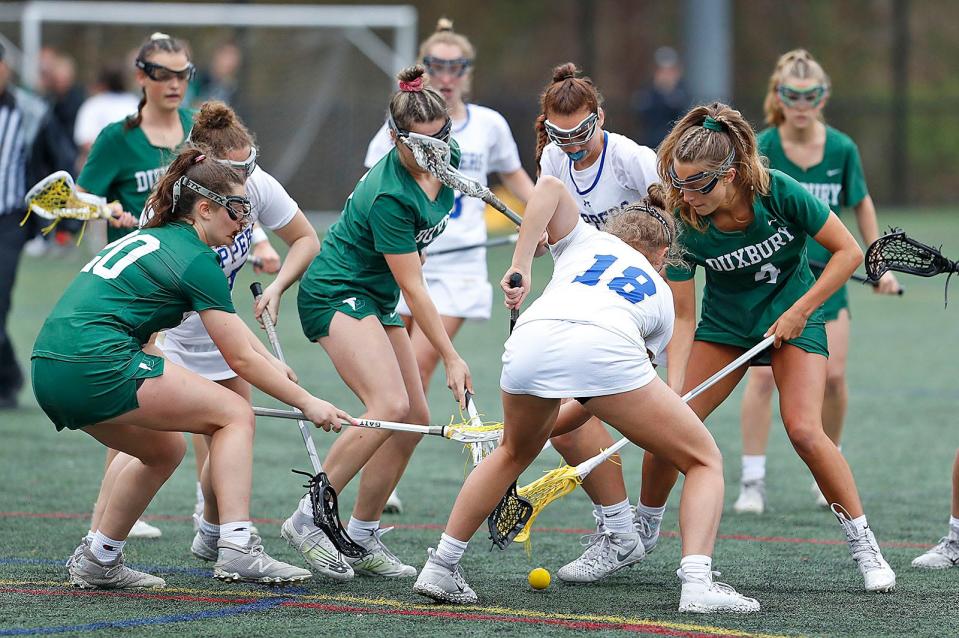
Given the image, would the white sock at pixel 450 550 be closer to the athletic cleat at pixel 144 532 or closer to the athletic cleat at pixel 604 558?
the athletic cleat at pixel 604 558

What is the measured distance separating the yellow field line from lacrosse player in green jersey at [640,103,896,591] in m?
0.86

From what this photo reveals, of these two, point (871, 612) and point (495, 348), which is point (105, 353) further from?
point (495, 348)

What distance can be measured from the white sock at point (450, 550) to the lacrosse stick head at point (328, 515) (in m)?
0.46

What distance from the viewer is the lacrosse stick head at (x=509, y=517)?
475 centimetres

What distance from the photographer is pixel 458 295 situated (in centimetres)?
672

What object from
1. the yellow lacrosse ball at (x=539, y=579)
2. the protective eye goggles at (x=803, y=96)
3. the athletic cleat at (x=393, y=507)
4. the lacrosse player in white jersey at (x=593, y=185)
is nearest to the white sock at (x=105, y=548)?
the yellow lacrosse ball at (x=539, y=579)

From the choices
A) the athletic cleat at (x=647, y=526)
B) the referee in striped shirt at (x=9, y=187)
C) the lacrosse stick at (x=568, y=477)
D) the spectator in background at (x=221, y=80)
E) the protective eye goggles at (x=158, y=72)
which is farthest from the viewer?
the spectator in background at (x=221, y=80)

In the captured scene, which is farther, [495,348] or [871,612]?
[495,348]

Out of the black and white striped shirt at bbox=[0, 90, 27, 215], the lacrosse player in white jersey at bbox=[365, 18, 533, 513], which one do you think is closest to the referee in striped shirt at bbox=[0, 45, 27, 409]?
the black and white striped shirt at bbox=[0, 90, 27, 215]

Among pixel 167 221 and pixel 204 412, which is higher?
pixel 167 221

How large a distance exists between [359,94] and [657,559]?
15.3 meters

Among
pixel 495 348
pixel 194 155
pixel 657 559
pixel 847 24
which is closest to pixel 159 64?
pixel 194 155

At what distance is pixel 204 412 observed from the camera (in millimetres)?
4438

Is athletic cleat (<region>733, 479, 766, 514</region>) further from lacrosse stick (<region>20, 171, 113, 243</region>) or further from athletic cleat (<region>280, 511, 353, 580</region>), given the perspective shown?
lacrosse stick (<region>20, 171, 113, 243</region>)
